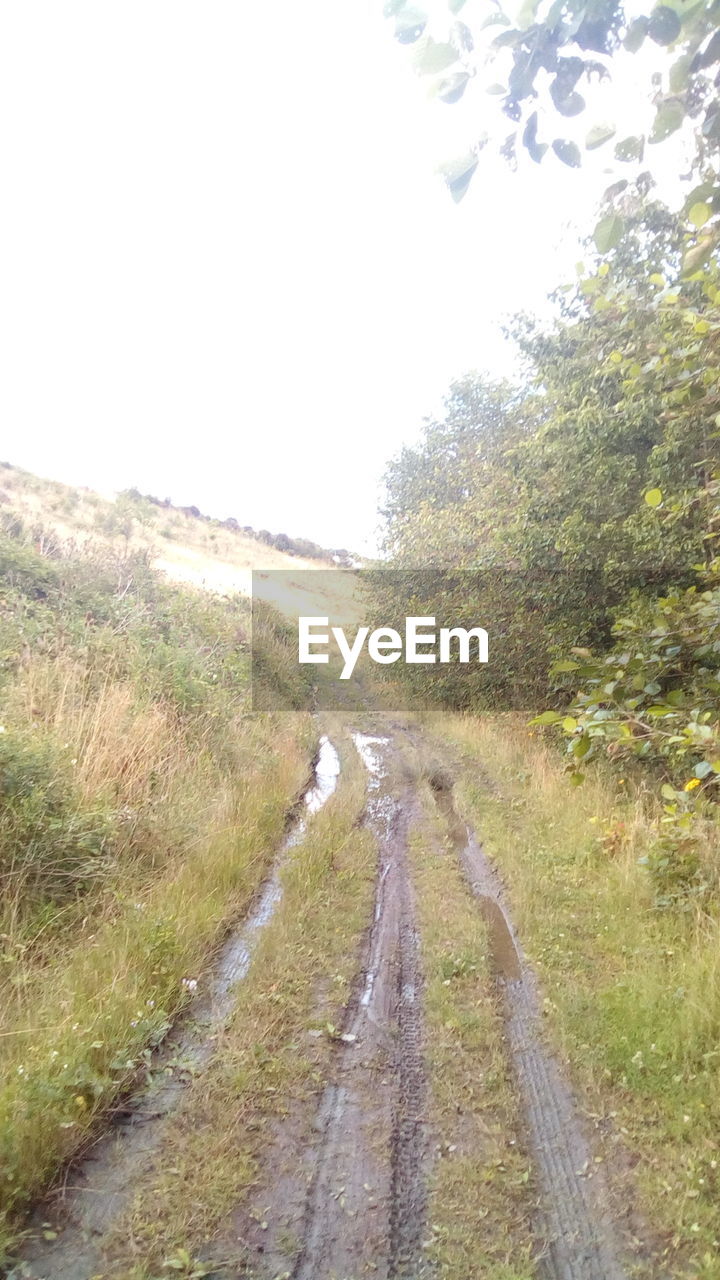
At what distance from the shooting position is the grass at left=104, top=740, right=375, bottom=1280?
2.22m

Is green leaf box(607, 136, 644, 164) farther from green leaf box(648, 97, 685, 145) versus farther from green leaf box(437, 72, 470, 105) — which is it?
green leaf box(437, 72, 470, 105)

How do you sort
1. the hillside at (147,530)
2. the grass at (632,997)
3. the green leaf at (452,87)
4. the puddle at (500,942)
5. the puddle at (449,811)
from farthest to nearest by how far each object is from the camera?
the hillside at (147,530)
the puddle at (449,811)
the puddle at (500,942)
the grass at (632,997)
the green leaf at (452,87)

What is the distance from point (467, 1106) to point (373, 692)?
1490 cm

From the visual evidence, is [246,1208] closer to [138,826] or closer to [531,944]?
[531,944]

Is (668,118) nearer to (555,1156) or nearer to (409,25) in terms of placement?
(409,25)

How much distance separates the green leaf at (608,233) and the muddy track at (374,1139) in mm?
3122

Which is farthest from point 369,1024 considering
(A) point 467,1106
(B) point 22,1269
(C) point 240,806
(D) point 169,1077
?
(C) point 240,806

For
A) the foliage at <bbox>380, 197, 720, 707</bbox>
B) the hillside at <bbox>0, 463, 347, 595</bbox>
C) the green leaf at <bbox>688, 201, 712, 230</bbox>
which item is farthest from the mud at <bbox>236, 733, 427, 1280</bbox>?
the hillside at <bbox>0, 463, 347, 595</bbox>

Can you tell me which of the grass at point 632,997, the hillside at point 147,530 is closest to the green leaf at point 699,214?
the grass at point 632,997

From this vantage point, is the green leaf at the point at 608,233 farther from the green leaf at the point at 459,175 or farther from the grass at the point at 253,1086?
the grass at the point at 253,1086

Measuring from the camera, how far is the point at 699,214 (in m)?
1.64

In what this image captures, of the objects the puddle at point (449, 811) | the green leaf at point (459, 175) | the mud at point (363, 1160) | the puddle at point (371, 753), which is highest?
the green leaf at point (459, 175)

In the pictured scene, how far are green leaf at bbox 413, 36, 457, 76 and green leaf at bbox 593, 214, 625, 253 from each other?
496 mm

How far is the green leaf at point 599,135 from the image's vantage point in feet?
5.23
